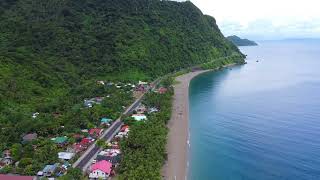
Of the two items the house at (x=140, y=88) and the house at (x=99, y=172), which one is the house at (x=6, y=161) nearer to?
the house at (x=99, y=172)

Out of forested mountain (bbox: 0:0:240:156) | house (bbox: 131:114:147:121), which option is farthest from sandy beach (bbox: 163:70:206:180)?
forested mountain (bbox: 0:0:240:156)

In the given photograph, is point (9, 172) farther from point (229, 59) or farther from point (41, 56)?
point (229, 59)

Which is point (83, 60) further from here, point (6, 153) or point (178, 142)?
point (6, 153)

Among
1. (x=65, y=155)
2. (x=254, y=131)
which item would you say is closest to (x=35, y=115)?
(x=65, y=155)

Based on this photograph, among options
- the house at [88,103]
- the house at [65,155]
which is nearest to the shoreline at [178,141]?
the house at [65,155]

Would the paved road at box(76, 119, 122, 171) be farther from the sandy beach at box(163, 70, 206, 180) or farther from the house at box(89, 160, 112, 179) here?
the sandy beach at box(163, 70, 206, 180)

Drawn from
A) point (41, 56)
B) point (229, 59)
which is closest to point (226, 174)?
point (41, 56)
